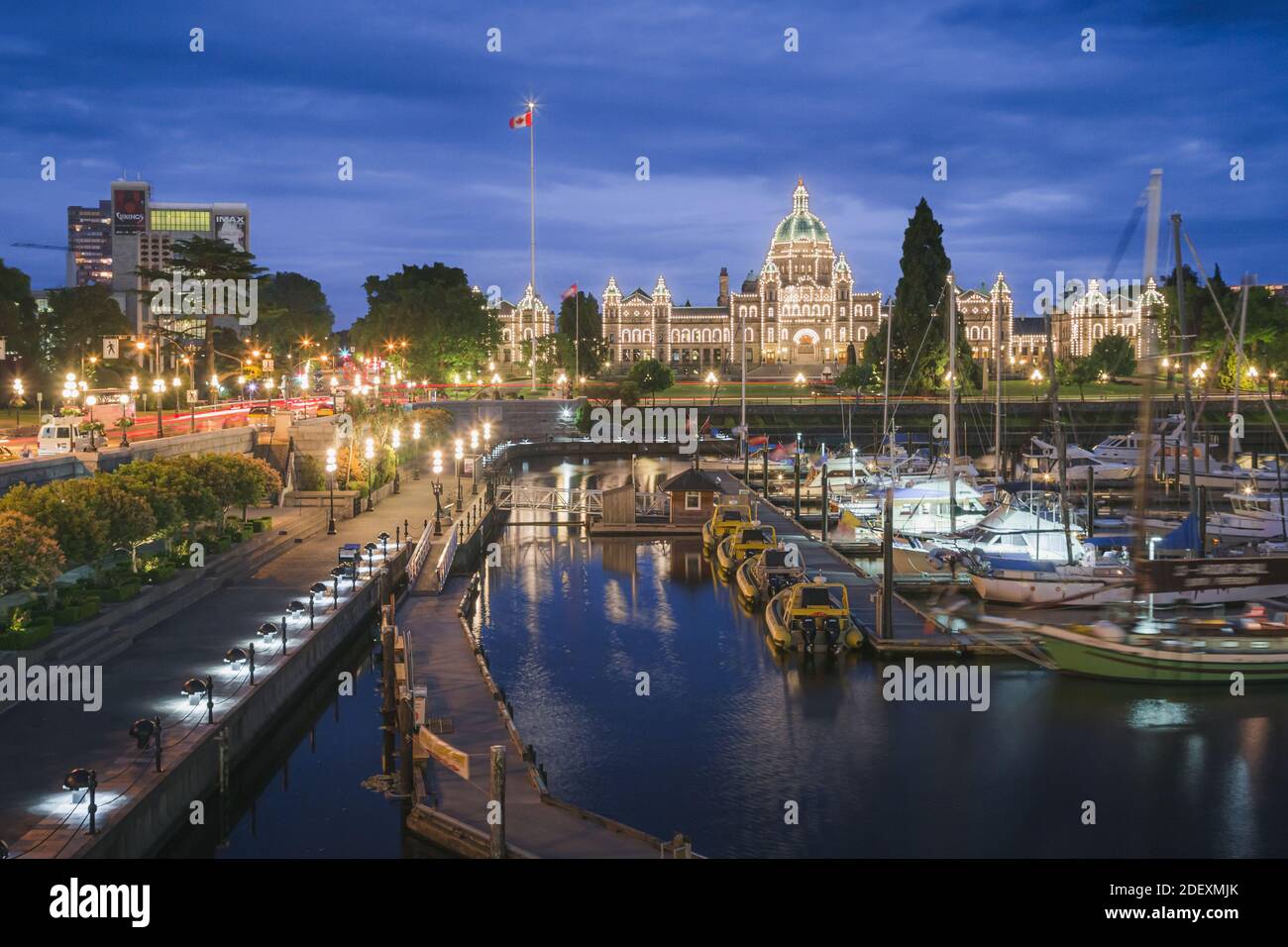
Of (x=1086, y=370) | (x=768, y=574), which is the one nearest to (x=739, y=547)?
(x=768, y=574)

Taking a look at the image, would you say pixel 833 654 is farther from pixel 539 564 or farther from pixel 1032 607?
pixel 539 564

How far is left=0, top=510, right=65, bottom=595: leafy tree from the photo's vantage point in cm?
2425

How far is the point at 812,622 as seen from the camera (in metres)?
32.5

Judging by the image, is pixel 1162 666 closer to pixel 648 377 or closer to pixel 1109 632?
pixel 1109 632

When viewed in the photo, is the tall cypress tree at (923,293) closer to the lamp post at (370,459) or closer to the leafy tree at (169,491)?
the lamp post at (370,459)

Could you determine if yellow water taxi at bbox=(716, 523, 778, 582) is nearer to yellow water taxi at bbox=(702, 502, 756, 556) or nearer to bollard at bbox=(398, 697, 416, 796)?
yellow water taxi at bbox=(702, 502, 756, 556)

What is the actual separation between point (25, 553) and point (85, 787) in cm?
912

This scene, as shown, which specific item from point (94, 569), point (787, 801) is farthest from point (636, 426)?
point (787, 801)

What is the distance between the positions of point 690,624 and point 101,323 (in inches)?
2935

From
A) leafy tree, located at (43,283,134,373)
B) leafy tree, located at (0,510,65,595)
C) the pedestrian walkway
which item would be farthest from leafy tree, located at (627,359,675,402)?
leafy tree, located at (0,510,65,595)

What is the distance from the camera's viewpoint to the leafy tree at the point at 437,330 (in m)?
116

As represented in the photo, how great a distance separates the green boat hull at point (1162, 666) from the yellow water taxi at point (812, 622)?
4949mm

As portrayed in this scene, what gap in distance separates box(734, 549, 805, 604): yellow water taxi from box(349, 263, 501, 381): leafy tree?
77.9 meters

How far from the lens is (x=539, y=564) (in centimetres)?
4844
